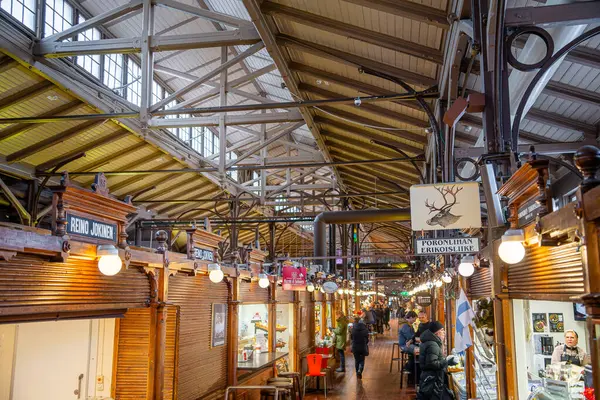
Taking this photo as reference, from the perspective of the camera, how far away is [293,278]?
13.5 meters

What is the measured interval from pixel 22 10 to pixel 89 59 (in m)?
2.36

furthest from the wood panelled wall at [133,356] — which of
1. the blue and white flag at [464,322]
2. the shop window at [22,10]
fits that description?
the shop window at [22,10]

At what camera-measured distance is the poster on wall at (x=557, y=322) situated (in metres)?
9.07

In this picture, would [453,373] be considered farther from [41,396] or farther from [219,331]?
[41,396]

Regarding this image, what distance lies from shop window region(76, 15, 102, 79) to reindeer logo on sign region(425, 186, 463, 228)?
9.67 meters

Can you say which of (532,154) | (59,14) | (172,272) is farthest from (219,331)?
(59,14)

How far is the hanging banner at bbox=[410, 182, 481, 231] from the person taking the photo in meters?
6.10

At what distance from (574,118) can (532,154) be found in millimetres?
4863

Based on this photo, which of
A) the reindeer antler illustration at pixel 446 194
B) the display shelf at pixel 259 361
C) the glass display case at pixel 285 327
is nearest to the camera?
the reindeer antler illustration at pixel 446 194

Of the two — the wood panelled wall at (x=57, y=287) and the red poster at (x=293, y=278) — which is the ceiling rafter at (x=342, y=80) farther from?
the red poster at (x=293, y=278)

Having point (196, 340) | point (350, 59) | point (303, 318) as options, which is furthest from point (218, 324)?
point (303, 318)

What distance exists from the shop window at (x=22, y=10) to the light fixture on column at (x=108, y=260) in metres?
7.38

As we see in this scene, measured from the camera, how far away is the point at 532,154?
401 cm

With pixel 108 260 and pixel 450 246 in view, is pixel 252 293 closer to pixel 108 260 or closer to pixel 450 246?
pixel 450 246
